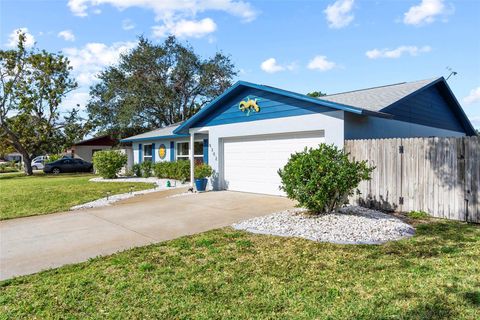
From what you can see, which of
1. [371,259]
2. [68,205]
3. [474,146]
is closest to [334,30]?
[474,146]

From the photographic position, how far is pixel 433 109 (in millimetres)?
13500

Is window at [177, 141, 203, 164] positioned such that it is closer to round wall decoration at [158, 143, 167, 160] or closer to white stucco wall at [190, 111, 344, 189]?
round wall decoration at [158, 143, 167, 160]

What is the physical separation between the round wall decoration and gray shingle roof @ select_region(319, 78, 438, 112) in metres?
10.8

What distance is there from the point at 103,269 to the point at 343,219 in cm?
464

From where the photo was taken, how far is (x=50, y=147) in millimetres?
31422

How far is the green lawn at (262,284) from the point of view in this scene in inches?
125

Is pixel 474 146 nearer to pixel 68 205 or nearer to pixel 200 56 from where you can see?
pixel 68 205

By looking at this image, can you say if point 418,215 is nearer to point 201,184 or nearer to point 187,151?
point 201,184

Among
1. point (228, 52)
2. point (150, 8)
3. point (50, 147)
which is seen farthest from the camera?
point (228, 52)

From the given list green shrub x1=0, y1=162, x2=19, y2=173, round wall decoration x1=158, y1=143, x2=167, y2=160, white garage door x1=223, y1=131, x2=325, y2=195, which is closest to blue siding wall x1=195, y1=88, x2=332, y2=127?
white garage door x1=223, y1=131, x2=325, y2=195

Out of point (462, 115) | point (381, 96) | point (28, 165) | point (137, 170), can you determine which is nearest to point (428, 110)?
point (381, 96)

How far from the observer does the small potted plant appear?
41.4ft

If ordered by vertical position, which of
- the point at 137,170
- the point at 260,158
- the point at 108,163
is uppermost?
the point at 260,158

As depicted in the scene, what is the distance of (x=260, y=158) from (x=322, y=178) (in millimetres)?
5027
